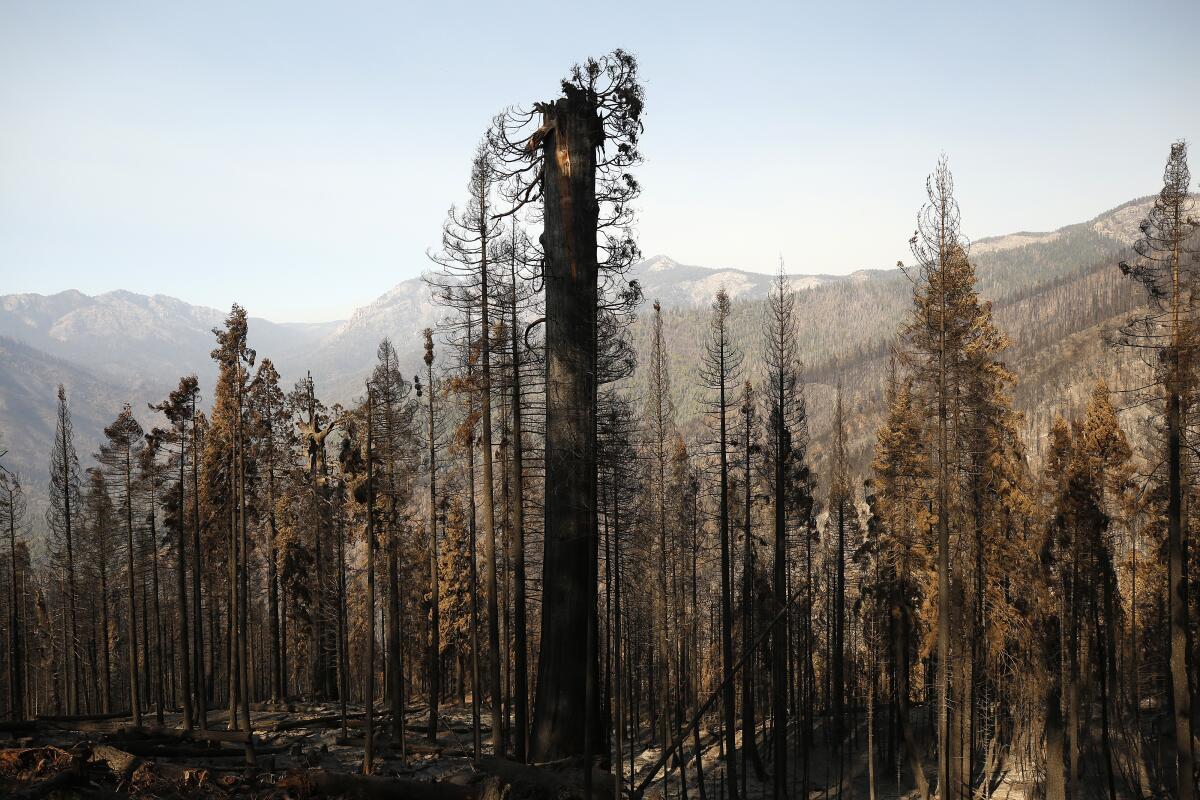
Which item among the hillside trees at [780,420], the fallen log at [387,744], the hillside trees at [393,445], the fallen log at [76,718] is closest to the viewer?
the fallen log at [76,718]

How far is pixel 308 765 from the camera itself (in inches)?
567

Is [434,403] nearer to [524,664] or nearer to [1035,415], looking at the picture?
[524,664]

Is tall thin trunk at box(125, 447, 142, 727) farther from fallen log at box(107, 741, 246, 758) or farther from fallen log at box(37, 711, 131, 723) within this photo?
fallen log at box(107, 741, 246, 758)

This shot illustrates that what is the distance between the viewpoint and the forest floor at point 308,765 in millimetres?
6426

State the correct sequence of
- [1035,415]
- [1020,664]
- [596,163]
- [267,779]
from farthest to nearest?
1. [1035,415]
2. [1020,664]
3. [596,163]
4. [267,779]

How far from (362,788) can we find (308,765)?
30.7ft

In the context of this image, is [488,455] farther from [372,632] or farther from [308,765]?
[308,765]

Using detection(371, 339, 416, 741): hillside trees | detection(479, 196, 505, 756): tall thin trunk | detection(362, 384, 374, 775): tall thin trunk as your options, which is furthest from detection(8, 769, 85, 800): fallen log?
detection(371, 339, 416, 741): hillside trees

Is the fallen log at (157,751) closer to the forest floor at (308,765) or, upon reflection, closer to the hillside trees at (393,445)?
the forest floor at (308,765)

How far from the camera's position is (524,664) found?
15.3m

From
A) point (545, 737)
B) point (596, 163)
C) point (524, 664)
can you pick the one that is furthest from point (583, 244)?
point (524, 664)

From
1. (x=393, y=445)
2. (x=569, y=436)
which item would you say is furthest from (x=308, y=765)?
(x=569, y=436)

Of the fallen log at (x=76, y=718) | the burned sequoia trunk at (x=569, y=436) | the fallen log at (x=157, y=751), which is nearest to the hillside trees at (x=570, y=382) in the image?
the burned sequoia trunk at (x=569, y=436)

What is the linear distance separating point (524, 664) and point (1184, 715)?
13.6 m
